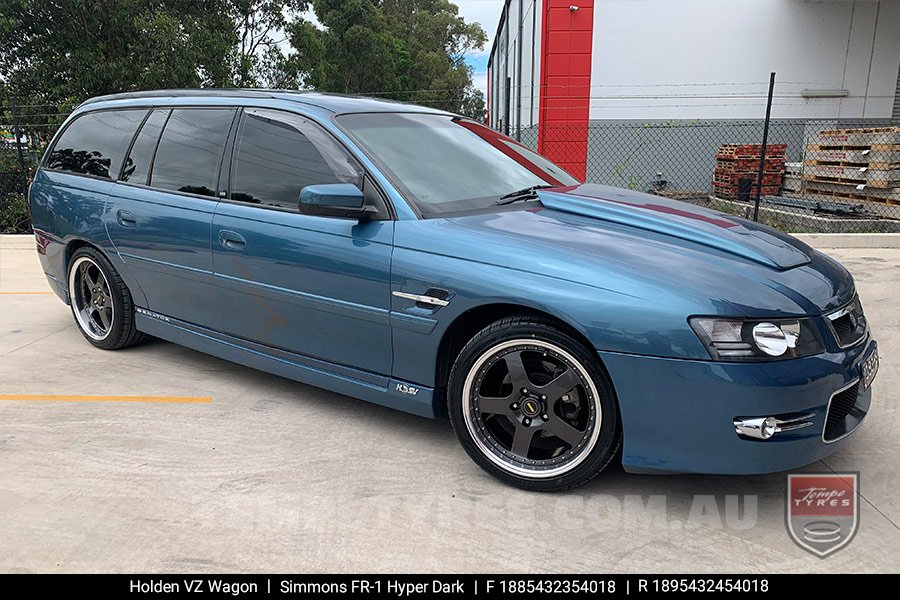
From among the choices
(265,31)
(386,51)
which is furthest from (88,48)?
(386,51)

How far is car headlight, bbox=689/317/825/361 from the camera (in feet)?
8.07

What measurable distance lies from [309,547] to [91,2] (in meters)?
12.9

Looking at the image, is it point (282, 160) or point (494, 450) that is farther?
point (282, 160)

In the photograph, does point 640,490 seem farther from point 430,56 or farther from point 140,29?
point 430,56

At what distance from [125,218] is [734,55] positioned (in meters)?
13.4

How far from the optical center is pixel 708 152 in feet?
47.3

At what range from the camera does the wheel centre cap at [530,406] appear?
2.86 m

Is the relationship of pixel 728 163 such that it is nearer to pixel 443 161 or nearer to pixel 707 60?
pixel 707 60

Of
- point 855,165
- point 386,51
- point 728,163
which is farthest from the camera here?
point 386,51

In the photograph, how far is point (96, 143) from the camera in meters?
4.78

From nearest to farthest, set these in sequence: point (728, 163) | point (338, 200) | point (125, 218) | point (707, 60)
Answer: point (338, 200)
point (125, 218)
point (728, 163)
point (707, 60)

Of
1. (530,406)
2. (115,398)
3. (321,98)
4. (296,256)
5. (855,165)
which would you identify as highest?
(321,98)

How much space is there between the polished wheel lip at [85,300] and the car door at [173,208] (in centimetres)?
49

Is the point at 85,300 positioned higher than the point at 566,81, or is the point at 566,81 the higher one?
the point at 566,81
